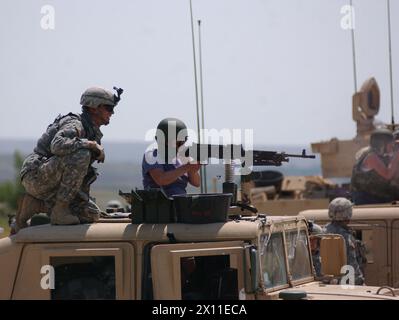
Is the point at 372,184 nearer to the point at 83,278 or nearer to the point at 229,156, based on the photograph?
the point at 229,156

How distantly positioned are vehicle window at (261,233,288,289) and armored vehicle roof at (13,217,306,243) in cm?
13

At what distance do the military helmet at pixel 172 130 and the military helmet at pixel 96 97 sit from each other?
0.40 metres

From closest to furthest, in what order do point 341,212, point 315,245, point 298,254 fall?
point 298,254
point 315,245
point 341,212

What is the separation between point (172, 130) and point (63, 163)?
86cm

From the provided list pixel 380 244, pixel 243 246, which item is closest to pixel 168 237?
pixel 243 246

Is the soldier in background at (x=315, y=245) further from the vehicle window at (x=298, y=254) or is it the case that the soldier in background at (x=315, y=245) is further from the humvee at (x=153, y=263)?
the humvee at (x=153, y=263)

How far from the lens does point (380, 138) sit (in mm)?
11250

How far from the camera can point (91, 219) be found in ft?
22.5

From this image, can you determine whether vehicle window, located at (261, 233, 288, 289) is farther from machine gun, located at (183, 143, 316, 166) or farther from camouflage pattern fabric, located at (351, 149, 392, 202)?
camouflage pattern fabric, located at (351, 149, 392, 202)

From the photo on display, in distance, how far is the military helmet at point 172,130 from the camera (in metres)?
7.27

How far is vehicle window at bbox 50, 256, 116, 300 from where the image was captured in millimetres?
6395

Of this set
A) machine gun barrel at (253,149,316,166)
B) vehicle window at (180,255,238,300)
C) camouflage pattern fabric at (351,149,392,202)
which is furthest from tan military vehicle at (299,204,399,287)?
vehicle window at (180,255,238,300)

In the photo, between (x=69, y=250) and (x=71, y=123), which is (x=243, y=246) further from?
(x=71, y=123)
